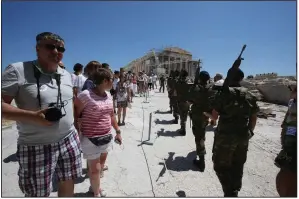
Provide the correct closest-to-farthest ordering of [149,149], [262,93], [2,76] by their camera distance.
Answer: [2,76], [149,149], [262,93]

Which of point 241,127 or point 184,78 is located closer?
point 241,127

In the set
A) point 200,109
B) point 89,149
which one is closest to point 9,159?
point 89,149

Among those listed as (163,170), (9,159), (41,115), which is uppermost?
(41,115)

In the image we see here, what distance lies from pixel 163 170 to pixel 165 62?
6225cm

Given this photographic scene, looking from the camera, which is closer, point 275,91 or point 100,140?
point 100,140

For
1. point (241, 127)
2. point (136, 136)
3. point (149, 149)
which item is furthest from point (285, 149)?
point (136, 136)

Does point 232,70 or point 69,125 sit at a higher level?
point 232,70

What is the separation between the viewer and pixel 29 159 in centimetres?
206

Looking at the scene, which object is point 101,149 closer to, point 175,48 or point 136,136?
point 136,136

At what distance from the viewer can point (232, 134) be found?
118 inches

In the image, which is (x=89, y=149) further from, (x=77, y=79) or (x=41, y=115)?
(x=77, y=79)

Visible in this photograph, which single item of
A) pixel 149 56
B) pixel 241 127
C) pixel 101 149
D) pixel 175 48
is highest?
pixel 175 48

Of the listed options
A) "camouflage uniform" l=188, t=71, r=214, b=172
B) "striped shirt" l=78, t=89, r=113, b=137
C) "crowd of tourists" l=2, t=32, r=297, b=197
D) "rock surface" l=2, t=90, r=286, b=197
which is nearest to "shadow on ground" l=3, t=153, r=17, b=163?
"rock surface" l=2, t=90, r=286, b=197

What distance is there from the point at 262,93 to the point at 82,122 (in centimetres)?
1558
